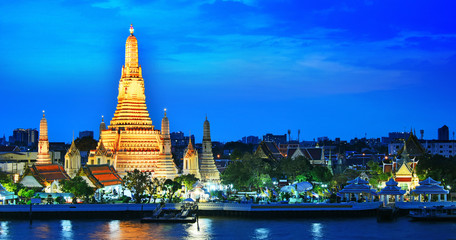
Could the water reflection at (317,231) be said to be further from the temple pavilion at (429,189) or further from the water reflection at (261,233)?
the temple pavilion at (429,189)

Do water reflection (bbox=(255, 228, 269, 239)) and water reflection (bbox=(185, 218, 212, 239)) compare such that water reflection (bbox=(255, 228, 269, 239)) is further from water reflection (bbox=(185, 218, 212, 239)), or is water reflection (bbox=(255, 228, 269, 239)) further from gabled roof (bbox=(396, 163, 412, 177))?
gabled roof (bbox=(396, 163, 412, 177))

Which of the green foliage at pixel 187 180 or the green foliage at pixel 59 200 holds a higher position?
the green foliage at pixel 187 180

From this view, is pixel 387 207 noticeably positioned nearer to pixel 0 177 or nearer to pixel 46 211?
pixel 46 211

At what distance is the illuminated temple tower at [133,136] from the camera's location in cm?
6969

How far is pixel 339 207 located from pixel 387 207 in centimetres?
313

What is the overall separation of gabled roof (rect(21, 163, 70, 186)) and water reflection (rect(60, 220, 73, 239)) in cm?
735

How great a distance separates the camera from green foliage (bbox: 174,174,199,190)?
218 ft

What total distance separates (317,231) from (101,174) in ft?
67.1

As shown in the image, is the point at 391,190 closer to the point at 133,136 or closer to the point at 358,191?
the point at 358,191

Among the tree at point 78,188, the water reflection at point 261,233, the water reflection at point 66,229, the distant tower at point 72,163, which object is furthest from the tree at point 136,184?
the water reflection at point 261,233

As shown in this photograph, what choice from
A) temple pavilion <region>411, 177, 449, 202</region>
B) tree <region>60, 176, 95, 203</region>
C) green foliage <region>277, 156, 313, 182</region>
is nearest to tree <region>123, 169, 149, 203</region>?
tree <region>60, 176, 95, 203</region>

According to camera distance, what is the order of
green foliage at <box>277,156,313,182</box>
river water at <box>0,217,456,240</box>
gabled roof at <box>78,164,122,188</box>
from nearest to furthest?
river water at <box>0,217,456,240</box>
gabled roof at <box>78,164,122,188</box>
green foliage at <box>277,156,313,182</box>

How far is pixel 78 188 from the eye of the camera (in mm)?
59625

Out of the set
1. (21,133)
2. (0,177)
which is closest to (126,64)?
(0,177)
